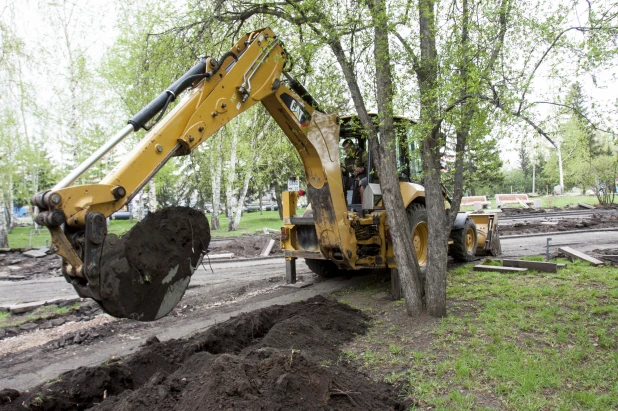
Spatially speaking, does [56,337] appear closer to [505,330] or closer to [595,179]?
[505,330]

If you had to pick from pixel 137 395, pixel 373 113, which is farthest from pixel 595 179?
pixel 137 395

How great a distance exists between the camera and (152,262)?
13.4 ft

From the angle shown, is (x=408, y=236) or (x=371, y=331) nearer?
(x=371, y=331)

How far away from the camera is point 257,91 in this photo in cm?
556

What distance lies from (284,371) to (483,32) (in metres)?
4.26

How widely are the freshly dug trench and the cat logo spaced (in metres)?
2.40

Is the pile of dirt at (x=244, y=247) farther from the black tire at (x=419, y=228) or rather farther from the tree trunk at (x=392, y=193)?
the tree trunk at (x=392, y=193)

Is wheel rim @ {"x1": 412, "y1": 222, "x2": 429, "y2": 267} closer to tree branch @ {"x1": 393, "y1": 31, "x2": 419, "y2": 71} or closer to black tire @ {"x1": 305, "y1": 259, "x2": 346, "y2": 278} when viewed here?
black tire @ {"x1": 305, "y1": 259, "x2": 346, "y2": 278}

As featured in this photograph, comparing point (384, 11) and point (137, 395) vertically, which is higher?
point (384, 11)

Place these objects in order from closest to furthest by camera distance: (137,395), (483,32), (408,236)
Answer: (137,395) → (483,32) → (408,236)

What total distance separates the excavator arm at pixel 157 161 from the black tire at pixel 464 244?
5.08 meters

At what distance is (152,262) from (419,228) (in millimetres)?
5711

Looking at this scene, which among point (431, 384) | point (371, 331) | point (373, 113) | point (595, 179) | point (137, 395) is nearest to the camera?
point (137, 395)

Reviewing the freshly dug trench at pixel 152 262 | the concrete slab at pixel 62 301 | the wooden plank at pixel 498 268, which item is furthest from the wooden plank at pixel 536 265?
the concrete slab at pixel 62 301
